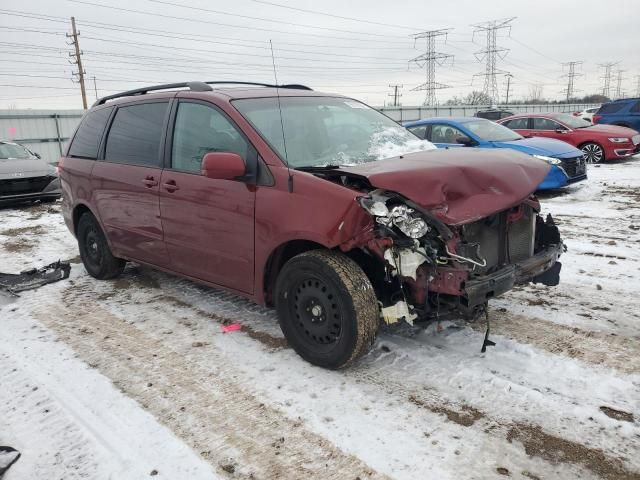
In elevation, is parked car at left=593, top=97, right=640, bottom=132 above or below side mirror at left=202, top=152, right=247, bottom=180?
above

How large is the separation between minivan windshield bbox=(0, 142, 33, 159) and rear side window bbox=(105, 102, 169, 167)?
26.3ft

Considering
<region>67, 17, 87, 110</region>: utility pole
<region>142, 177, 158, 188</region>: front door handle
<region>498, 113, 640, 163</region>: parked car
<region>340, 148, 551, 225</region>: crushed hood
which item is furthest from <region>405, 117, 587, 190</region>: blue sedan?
<region>67, 17, 87, 110</region>: utility pole

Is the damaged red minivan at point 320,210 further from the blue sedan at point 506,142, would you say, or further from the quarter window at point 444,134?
the quarter window at point 444,134

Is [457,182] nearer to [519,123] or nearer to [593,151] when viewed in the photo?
[519,123]

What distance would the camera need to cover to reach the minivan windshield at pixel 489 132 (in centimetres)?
976

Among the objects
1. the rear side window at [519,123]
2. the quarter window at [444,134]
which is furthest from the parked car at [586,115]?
the quarter window at [444,134]

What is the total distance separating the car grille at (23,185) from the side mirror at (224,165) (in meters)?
8.83

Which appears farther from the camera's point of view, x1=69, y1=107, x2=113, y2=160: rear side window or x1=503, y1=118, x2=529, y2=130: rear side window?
x1=503, y1=118, x2=529, y2=130: rear side window

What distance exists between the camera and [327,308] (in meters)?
3.22

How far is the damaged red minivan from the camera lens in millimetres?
3029

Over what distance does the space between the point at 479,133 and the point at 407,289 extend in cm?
750

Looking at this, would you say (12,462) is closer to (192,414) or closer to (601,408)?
(192,414)

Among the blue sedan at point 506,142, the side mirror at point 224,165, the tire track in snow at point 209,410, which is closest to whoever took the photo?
the tire track in snow at point 209,410

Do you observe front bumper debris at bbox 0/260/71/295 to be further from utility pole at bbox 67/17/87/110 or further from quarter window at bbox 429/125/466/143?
utility pole at bbox 67/17/87/110
